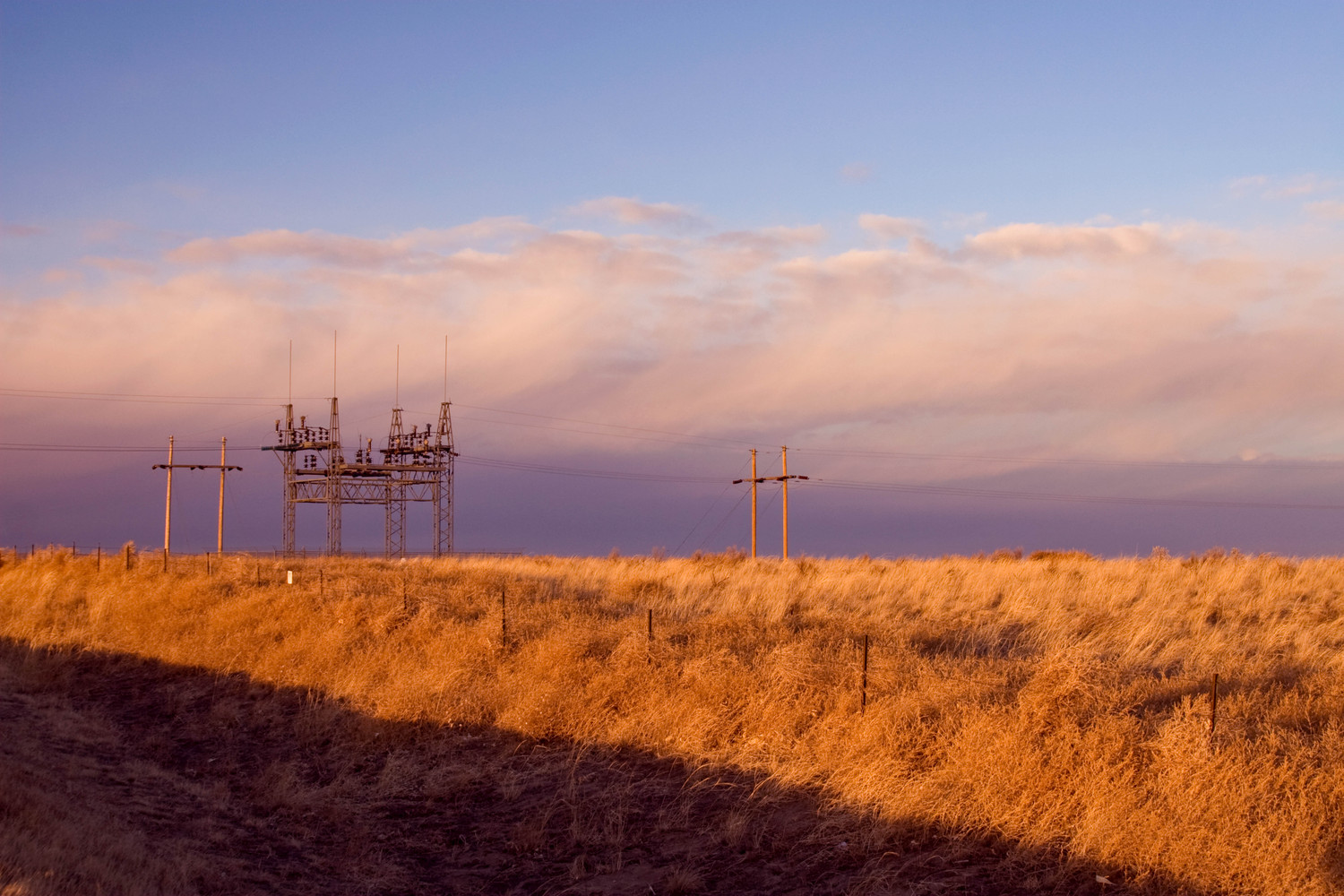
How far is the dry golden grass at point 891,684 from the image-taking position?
27.0 feet

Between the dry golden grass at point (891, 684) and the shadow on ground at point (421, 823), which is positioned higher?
the dry golden grass at point (891, 684)

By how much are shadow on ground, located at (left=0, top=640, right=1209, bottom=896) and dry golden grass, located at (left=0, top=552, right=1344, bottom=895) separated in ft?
0.34

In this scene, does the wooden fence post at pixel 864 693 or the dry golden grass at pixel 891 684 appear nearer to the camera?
the dry golden grass at pixel 891 684

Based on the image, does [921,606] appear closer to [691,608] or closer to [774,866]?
[691,608]

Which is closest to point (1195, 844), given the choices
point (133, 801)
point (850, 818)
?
point (850, 818)

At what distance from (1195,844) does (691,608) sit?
15050 millimetres

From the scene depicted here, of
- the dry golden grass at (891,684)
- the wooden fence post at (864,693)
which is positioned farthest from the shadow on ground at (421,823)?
the wooden fence post at (864,693)

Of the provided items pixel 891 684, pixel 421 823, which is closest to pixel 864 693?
pixel 891 684

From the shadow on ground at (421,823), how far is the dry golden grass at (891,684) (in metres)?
0.10

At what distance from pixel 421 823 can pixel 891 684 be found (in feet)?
19.3

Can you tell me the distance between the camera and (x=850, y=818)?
30.2ft

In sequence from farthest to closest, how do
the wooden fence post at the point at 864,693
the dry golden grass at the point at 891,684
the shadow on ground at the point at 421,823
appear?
the wooden fence post at the point at 864,693, the dry golden grass at the point at 891,684, the shadow on ground at the point at 421,823

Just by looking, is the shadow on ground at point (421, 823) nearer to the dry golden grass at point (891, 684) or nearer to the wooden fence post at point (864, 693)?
the dry golden grass at point (891, 684)

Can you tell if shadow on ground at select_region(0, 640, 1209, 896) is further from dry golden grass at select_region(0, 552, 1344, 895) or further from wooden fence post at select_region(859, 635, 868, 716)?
wooden fence post at select_region(859, 635, 868, 716)
